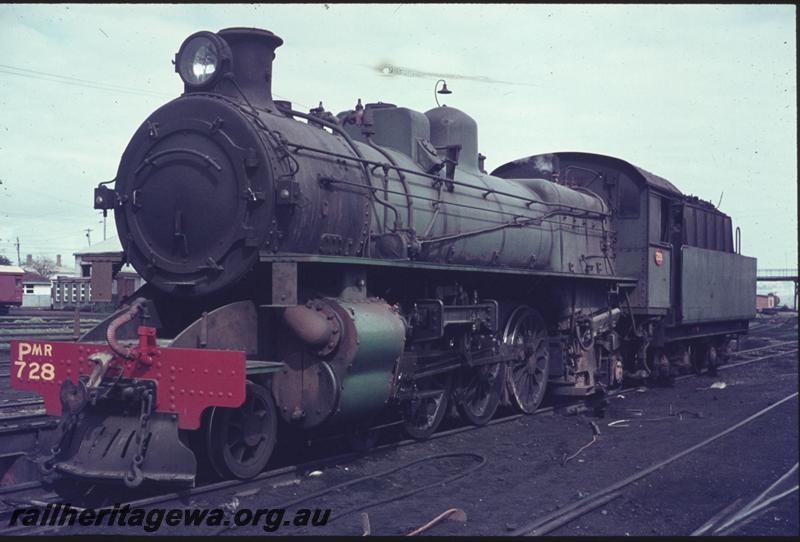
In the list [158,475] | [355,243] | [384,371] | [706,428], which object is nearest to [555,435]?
[706,428]

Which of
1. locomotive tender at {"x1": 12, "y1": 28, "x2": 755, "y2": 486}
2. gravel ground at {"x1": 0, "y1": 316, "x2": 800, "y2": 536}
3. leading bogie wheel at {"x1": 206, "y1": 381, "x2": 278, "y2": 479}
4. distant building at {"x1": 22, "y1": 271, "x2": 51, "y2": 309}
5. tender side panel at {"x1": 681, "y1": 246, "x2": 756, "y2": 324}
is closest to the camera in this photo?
gravel ground at {"x1": 0, "y1": 316, "x2": 800, "y2": 536}

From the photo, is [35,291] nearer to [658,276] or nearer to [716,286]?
[716,286]

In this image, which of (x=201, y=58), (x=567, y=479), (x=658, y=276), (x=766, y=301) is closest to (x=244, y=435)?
(x=567, y=479)

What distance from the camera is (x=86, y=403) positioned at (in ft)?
20.9

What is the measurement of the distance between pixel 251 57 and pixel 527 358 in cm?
579

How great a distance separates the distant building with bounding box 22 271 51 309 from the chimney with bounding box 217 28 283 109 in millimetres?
55331

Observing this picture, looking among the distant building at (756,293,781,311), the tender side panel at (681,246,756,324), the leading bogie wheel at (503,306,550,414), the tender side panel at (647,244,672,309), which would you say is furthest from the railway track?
the distant building at (756,293,781,311)

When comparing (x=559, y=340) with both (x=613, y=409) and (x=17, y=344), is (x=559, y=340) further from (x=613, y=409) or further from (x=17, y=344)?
(x=17, y=344)

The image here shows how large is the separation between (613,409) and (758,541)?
6.81 meters

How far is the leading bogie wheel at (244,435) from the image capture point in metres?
6.63

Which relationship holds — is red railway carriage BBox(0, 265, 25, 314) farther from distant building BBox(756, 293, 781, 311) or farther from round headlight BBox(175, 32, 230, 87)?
distant building BBox(756, 293, 781, 311)

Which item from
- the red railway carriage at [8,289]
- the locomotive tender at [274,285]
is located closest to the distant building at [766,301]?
the red railway carriage at [8,289]

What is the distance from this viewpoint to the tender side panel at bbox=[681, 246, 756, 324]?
1512cm

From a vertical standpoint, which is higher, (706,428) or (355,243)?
(355,243)
